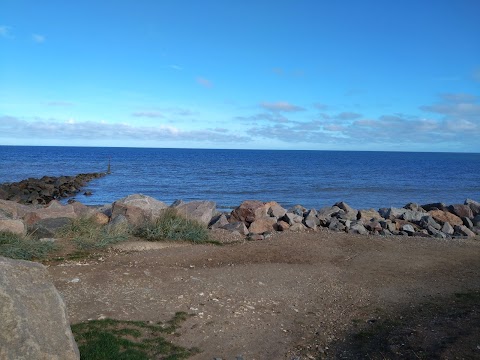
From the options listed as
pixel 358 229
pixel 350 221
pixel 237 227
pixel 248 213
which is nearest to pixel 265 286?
pixel 237 227

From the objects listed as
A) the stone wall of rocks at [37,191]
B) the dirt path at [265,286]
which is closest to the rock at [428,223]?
the dirt path at [265,286]

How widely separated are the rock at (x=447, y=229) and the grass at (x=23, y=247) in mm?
13805

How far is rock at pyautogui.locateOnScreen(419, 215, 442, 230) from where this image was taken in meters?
18.0

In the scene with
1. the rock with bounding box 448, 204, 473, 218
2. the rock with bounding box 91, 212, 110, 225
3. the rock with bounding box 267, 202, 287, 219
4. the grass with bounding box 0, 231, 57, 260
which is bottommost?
the grass with bounding box 0, 231, 57, 260

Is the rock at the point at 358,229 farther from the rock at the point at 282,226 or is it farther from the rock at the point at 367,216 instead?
the rock at the point at 282,226

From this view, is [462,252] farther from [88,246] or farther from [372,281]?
[88,246]

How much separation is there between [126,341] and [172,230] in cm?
727

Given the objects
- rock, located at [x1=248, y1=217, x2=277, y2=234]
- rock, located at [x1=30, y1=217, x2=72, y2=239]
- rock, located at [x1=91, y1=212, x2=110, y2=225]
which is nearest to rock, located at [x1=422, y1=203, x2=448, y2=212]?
rock, located at [x1=248, y1=217, x2=277, y2=234]

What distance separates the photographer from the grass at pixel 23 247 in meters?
10.5

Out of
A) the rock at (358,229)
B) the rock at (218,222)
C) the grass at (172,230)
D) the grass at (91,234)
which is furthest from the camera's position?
the rock at (358,229)

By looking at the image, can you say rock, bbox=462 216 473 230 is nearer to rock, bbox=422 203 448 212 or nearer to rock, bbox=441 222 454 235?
rock, bbox=441 222 454 235

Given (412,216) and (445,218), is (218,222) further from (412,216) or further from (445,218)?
(445,218)

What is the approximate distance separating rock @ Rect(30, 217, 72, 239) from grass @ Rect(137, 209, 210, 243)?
2.22 m

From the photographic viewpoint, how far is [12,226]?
38.1ft
